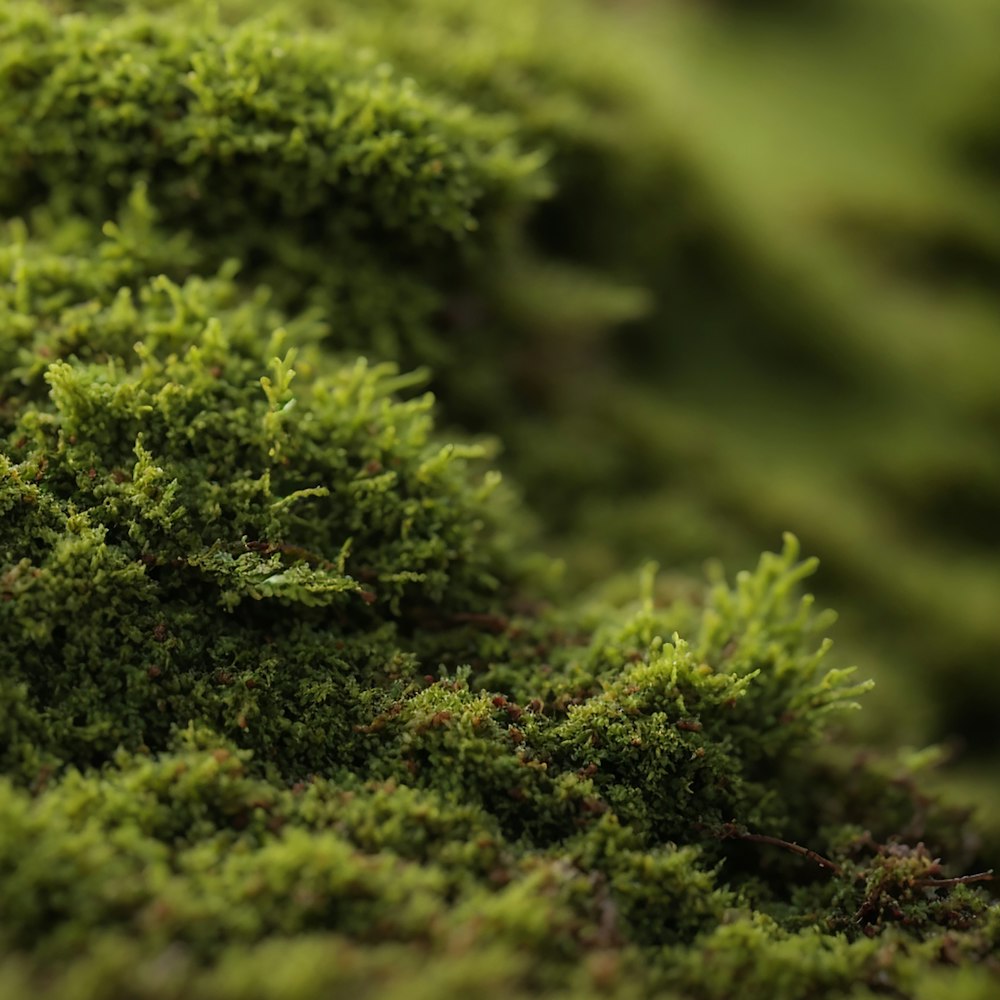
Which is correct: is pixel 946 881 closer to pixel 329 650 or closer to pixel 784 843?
pixel 784 843

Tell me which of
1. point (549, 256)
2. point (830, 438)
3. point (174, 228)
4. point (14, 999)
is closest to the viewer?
point (14, 999)

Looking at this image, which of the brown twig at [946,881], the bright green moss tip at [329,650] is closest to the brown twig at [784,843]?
the bright green moss tip at [329,650]

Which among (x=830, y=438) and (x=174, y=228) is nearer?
(x=174, y=228)

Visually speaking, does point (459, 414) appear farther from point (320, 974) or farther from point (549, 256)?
point (320, 974)

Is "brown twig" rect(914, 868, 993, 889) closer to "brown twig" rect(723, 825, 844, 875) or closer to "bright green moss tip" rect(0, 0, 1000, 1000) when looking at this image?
"bright green moss tip" rect(0, 0, 1000, 1000)

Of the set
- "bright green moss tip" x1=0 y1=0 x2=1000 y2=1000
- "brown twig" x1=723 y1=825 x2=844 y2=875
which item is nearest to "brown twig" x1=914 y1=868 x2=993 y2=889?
"bright green moss tip" x1=0 y1=0 x2=1000 y2=1000

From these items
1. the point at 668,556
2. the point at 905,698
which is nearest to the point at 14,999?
the point at 668,556

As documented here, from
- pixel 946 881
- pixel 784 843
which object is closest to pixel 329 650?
pixel 784 843

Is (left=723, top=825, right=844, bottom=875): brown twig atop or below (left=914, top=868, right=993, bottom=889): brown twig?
below

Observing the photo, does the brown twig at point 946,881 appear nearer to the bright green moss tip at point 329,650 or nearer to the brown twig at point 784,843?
the bright green moss tip at point 329,650
